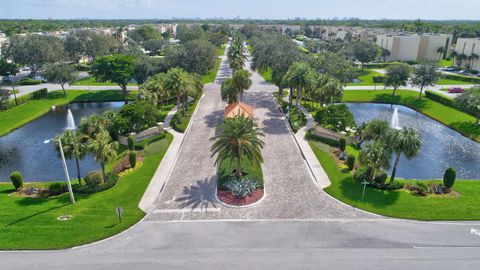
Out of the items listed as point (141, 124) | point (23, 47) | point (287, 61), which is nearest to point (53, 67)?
point (23, 47)

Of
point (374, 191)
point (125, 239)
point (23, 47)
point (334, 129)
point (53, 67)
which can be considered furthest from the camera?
point (23, 47)

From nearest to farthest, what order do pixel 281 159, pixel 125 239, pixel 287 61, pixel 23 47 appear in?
1. pixel 125 239
2. pixel 281 159
3. pixel 287 61
4. pixel 23 47

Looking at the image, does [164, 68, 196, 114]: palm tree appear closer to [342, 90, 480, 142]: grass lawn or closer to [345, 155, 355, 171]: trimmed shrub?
[345, 155, 355, 171]: trimmed shrub

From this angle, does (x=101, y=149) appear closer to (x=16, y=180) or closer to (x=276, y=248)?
(x=16, y=180)

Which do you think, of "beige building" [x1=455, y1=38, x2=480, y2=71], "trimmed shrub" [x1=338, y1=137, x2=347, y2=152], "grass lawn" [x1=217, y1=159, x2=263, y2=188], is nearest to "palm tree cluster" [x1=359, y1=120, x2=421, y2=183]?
"trimmed shrub" [x1=338, y1=137, x2=347, y2=152]

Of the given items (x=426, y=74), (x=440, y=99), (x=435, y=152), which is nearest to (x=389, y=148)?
(x=435, y=152)

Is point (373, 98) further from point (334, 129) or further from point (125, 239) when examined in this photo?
point (125, 239)

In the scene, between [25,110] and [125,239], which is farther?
[25,110]
